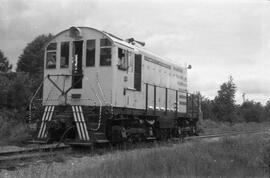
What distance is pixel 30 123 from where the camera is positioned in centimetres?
1375

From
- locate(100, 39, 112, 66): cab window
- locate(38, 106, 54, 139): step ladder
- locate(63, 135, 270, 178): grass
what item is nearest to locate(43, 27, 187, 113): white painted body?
locate(100, 39, 112, 66): cab window

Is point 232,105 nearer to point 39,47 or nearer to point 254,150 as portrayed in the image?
point 39,47

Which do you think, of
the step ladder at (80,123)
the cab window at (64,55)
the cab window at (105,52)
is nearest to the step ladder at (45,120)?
the step ladder at (80,123)

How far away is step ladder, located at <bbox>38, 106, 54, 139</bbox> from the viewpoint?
513 inches

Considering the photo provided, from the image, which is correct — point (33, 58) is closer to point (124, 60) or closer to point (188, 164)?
point (124, 60)

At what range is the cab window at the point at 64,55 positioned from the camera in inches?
547

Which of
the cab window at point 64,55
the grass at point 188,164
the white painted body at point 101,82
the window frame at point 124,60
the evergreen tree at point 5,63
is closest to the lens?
the grass at point 188,164

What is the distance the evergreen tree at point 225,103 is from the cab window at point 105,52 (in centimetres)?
3696

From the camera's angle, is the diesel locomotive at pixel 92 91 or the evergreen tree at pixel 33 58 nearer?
the diesel locomotive at pixel 92 91

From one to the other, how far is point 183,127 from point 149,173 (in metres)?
12.0

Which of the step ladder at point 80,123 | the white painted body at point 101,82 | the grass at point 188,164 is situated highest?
the white painted body at point 101,82

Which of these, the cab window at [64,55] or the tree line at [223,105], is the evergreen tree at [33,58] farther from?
the cab window at [64,55]

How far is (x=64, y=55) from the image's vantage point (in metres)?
14.0

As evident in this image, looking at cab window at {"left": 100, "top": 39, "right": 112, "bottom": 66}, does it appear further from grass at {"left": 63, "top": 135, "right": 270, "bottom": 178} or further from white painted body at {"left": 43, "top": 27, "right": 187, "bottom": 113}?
grass at {"left": 63, "top": 135, "right": 270, "bottom": 178}
